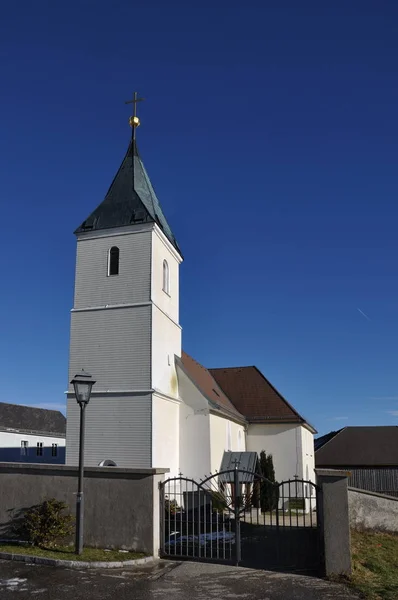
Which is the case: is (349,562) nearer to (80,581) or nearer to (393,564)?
(393,564)

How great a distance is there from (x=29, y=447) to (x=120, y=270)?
36.7 meters

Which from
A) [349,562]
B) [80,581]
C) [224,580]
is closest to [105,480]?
[80,581]

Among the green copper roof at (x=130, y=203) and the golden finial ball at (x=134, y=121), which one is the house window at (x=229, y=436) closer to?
the green copper roof at (x=130, y=203)

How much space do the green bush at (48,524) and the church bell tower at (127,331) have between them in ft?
29.9

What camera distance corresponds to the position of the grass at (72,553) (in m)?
10.7

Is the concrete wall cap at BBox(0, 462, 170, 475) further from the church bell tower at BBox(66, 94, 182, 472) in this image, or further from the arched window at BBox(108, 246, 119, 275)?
the arched window at BBox(108, 246, 119, 275)

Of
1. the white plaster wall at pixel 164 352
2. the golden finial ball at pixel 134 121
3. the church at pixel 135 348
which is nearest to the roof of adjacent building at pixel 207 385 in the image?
the church at pixel 135 348

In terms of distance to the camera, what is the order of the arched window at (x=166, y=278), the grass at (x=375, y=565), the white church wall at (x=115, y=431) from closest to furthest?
the grass at (x=375, y=565)
the white church wall at (x=115, y=431)
the arched window at (x=166, y=278)

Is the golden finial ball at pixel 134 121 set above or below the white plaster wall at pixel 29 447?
above

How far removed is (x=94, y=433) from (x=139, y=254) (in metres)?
7.64

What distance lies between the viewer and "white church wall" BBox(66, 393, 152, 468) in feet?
70.1

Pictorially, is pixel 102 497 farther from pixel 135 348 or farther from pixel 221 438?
pixel 221 438

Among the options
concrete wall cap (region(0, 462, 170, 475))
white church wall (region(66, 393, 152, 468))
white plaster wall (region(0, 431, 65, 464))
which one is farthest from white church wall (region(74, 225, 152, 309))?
white plaster wall (region(0, 431, 65, 464))

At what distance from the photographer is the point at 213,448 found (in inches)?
952
